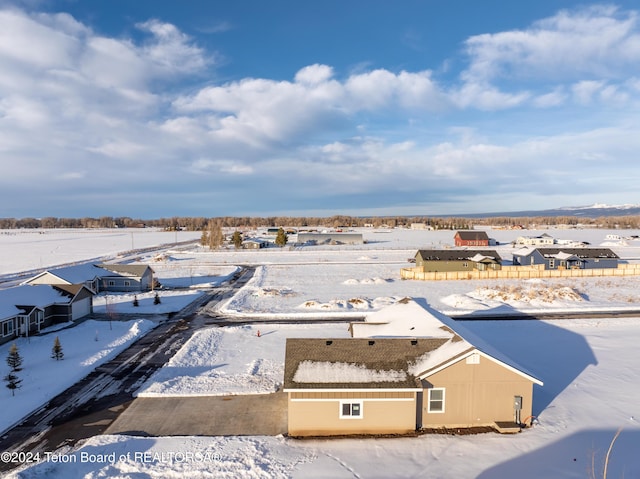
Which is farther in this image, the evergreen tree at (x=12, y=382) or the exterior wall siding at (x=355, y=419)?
the evergreen tree at (x=12, y=382)

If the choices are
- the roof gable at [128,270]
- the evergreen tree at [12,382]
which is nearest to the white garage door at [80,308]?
the roof gable at [128,270]

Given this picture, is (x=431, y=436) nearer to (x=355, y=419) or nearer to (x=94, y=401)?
(x=355, y=419)

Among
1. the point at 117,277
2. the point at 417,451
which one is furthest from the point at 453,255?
the point at 417,451

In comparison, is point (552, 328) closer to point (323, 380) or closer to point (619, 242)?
point (323, 380)

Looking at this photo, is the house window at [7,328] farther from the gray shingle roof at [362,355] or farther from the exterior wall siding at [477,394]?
the exterior wall siding at [477,394]

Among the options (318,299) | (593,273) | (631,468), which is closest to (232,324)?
(318,299)

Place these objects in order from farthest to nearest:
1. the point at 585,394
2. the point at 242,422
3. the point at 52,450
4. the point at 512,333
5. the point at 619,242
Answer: the point at 619,242 → the point at 512,333 → the point at 585,394 → the point at 242,422 → the point at 52,450
